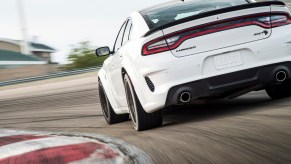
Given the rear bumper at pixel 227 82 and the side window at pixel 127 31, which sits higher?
the side window at pixel 127 31

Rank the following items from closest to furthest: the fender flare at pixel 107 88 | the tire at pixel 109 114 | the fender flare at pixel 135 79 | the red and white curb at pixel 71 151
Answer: the red and white curb at pixel 71 151 → the fender flare at pixel 135 79 → the fender flare at pixel 107 88 → the tire at pixel 109 114

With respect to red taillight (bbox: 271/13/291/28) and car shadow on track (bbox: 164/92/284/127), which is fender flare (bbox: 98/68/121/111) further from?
red taillight (bbox: 271/13/291/28)

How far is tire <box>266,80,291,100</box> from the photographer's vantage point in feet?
23.7

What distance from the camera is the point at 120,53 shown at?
7.20 metres

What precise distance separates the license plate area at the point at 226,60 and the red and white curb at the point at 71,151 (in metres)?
1.20

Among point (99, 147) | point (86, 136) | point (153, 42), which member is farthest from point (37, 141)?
point (153, 42)

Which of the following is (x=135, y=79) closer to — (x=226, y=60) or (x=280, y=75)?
(x=226, y=60)

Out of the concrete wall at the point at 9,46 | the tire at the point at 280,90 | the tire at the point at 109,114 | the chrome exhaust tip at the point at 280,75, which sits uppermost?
the chrome exhaust tip at the point at 280,75

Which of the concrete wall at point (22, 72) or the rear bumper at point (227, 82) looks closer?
the rear bumper at point (227, 82)

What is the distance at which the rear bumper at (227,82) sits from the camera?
20.0 ft

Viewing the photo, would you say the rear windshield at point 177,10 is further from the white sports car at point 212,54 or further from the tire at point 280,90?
the tire at point 280,90

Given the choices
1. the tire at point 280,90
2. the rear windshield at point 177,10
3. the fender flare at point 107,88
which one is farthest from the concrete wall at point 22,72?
the rear windshield at point 177,10

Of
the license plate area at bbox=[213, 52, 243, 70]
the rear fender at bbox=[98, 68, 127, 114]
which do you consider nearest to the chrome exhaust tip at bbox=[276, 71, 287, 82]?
the license plate area at bbox=[213, 52, 243, 70]

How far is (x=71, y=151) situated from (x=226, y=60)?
1.76m
